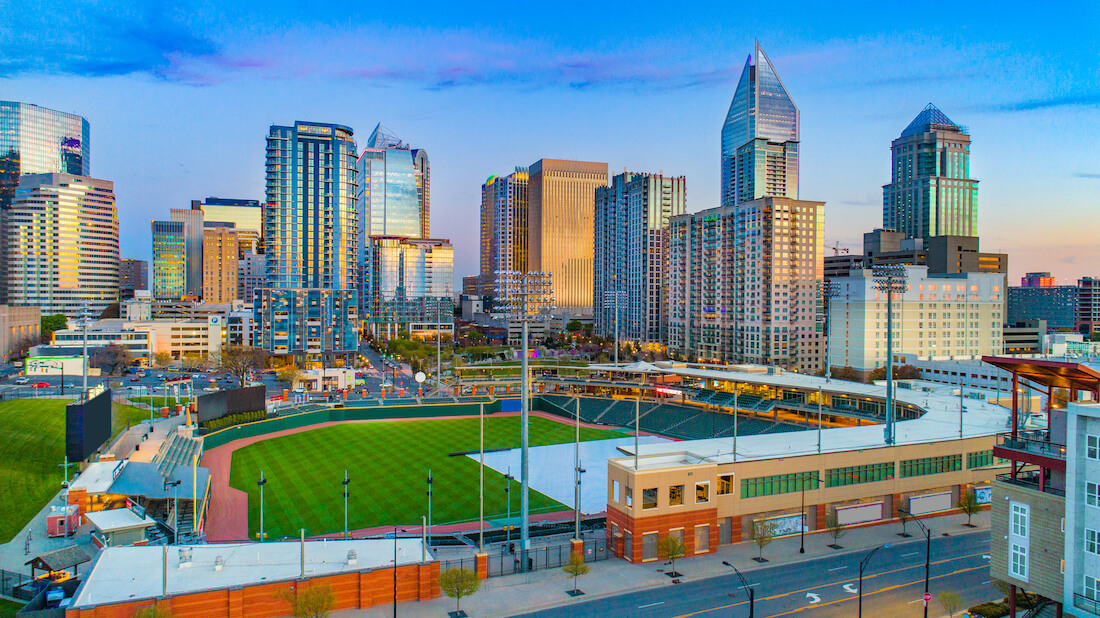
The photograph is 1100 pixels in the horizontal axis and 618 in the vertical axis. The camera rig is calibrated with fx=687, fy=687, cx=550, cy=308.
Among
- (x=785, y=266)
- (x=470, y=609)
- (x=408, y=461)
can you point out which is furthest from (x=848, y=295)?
(x=470, y=609)

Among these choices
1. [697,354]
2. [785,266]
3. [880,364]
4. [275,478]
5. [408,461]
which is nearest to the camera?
[275,478]

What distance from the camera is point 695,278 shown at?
5989 inches

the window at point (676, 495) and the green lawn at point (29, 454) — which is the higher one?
the window at point (676, 495)

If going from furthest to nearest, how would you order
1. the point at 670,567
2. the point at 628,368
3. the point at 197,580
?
the point at 628,368 < the point at 670,567 < the point at 197,580

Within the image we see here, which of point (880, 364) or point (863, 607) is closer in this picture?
point (863, 607)

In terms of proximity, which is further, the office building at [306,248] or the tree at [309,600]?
the office building at [306,248]

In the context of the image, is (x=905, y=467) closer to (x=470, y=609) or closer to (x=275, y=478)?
(x=470, y=609)

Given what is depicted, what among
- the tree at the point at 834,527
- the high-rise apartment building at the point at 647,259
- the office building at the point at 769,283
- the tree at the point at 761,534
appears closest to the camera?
the tree at the point at 761,534

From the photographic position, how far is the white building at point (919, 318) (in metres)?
119

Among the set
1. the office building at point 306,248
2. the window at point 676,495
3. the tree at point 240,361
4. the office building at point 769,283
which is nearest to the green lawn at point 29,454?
the tree at point 240,361

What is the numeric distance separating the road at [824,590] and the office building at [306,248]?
402ft

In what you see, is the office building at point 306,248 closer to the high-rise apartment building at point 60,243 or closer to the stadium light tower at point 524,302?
the high-rise apartment building at point 60,243

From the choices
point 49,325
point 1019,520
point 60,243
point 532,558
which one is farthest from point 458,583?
point 60,243

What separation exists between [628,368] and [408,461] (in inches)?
1655
